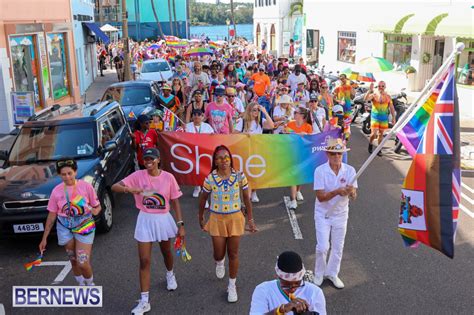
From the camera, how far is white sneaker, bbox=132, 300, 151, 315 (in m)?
5.52

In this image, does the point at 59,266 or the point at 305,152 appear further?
the point at 305,152

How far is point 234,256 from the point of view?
19.0 feet

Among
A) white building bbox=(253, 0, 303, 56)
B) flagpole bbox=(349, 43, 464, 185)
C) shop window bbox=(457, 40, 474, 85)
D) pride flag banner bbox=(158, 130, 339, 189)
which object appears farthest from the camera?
white building bbox=(253, 0, 303, 56)

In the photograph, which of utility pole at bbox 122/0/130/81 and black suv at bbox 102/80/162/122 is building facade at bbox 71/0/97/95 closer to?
utility pole at bbox 122/0/130/81

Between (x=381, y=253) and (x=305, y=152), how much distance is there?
2.12m

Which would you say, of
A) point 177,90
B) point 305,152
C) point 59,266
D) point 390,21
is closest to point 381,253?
point 305,152

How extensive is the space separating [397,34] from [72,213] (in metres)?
20.8

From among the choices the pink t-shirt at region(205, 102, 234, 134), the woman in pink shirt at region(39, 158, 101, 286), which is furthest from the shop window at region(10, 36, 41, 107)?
the woman in pink shirt at region(39, 158, 101, 286)

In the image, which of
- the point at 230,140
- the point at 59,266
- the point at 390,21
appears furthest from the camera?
the point at 390,21

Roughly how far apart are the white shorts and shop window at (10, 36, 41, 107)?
1294 centimetres

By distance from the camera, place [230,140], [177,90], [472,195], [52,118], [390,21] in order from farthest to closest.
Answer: [390,21]
[177,90]
[472,195]
[52,118]
[230,140]

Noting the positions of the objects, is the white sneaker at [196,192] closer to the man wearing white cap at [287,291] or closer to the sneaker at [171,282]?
the sneaker at [171,282]

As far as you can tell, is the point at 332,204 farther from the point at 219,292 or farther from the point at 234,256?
the point at 219,292

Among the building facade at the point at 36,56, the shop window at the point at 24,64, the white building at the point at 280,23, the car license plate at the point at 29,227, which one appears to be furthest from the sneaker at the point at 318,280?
the white building at the point at 280,23
